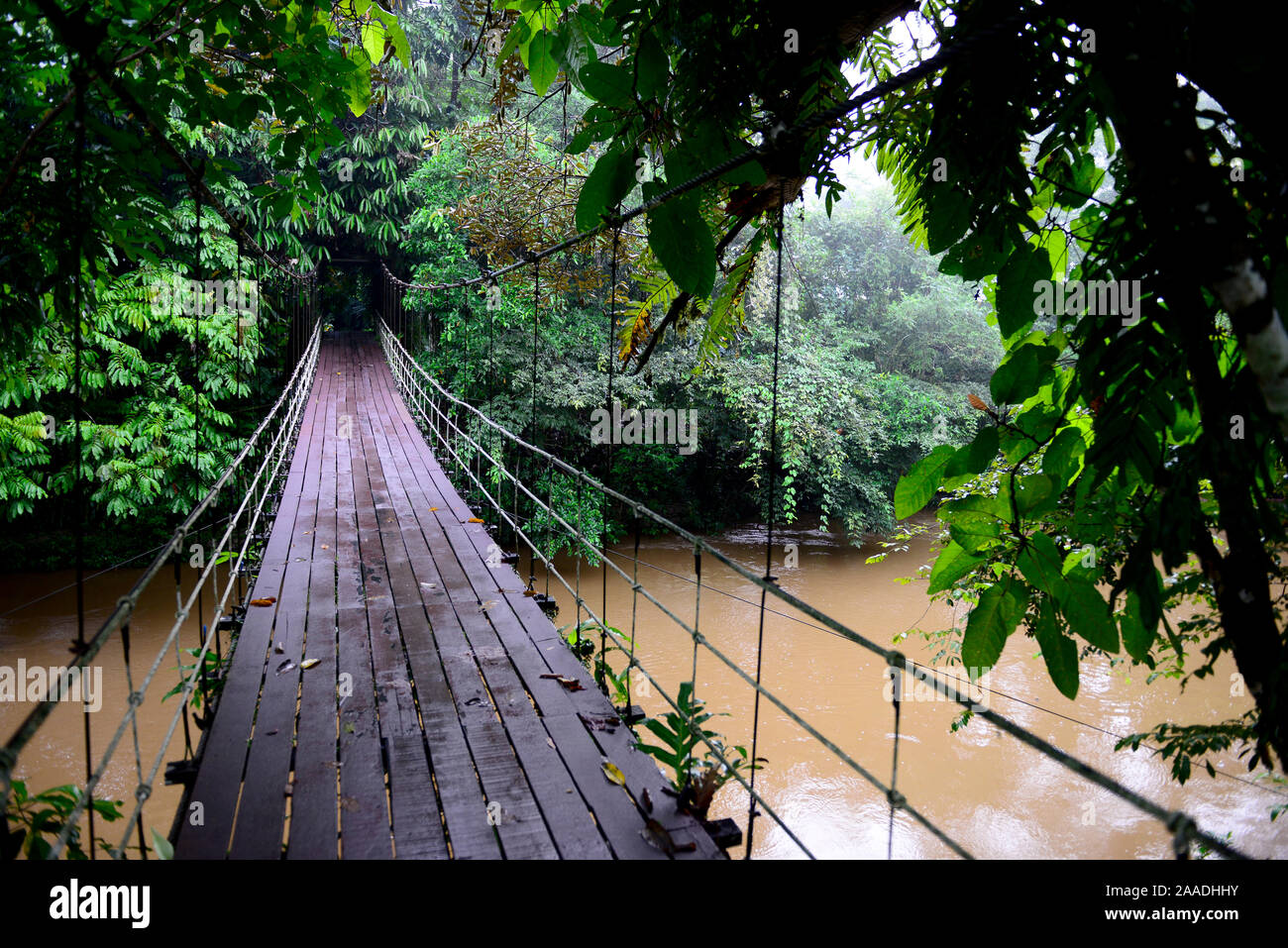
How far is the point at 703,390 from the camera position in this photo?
1228 centimetres

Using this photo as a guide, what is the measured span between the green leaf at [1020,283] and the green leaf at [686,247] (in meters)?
0.60

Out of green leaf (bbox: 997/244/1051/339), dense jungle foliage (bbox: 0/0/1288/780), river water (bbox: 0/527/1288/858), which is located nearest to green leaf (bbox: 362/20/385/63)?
dense jungle foliage (bbox: 0/0/1288/780)

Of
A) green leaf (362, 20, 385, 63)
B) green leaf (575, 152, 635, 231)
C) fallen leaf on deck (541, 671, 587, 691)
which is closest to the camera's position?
green leaf (575, 152, 635, 231)

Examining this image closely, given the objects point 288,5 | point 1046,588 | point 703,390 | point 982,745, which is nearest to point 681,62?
point 1046,588

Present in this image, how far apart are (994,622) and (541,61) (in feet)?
4.07

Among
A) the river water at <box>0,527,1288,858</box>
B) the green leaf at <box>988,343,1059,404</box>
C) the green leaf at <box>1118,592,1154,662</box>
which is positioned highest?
the green leaf at <box>988,343,1059,404</box>

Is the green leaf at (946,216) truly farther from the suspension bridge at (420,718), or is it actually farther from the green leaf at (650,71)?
the green leaf at (650,71)

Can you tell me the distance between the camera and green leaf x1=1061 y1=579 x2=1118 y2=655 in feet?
3.29

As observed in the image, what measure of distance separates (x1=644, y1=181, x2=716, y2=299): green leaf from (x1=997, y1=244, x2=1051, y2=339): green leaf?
604 mm

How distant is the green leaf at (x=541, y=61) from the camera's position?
1.34m

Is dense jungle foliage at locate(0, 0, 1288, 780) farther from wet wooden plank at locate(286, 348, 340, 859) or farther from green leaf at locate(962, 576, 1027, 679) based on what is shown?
wet wooden plank at locate(286, 348, 340, 859)

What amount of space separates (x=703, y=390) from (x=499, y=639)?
9.59 metres

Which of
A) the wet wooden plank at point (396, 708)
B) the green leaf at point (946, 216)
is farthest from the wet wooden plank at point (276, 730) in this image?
the green leaf at point (946, 216)

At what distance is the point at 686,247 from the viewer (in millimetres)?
836
